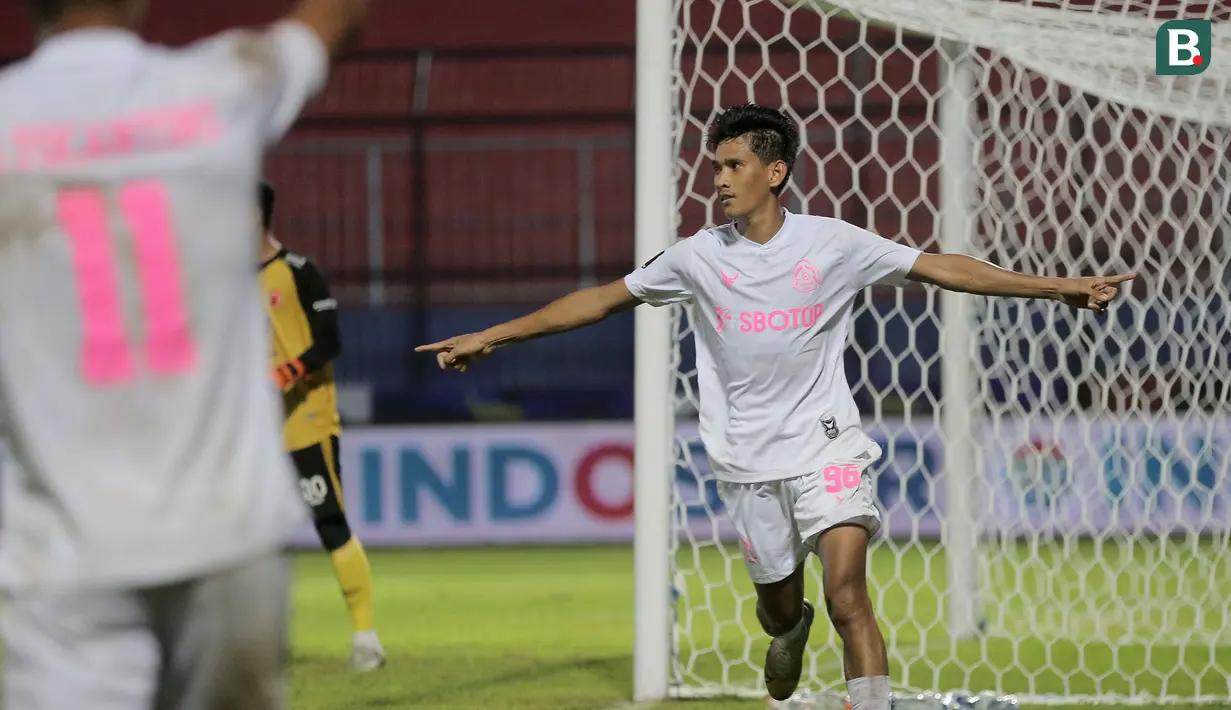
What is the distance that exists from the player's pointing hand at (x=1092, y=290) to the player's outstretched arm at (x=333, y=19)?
2497 mm

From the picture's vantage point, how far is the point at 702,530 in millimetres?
9945

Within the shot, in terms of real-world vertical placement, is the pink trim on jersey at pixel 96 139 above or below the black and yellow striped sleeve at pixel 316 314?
above

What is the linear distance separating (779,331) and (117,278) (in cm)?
282

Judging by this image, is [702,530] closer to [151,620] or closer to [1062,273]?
[1062,273]

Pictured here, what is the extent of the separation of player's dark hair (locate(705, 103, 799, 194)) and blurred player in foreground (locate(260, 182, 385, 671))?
88.3 inches

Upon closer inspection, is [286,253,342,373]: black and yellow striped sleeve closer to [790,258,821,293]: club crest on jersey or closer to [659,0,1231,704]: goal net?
[659,0,1231,704]: goal net

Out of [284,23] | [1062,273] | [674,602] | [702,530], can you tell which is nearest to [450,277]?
[702,530]

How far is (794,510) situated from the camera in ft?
15.1

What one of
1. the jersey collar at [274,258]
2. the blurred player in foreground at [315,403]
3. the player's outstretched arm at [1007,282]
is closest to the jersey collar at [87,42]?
the player's outstretched arm at [1007,282]

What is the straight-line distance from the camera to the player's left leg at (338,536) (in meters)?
6.47

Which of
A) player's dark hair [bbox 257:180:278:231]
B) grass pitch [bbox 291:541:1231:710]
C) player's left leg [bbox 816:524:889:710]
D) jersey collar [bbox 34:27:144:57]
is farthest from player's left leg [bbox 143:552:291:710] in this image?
player's dark hair [bbox 257:180:278:231]

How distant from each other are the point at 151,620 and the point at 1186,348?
5.50 metres

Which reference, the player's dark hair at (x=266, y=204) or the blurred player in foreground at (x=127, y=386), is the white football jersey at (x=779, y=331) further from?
the blurred player in foreground at (x=127, y=386)

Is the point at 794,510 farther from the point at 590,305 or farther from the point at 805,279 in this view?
the point at 590,305
